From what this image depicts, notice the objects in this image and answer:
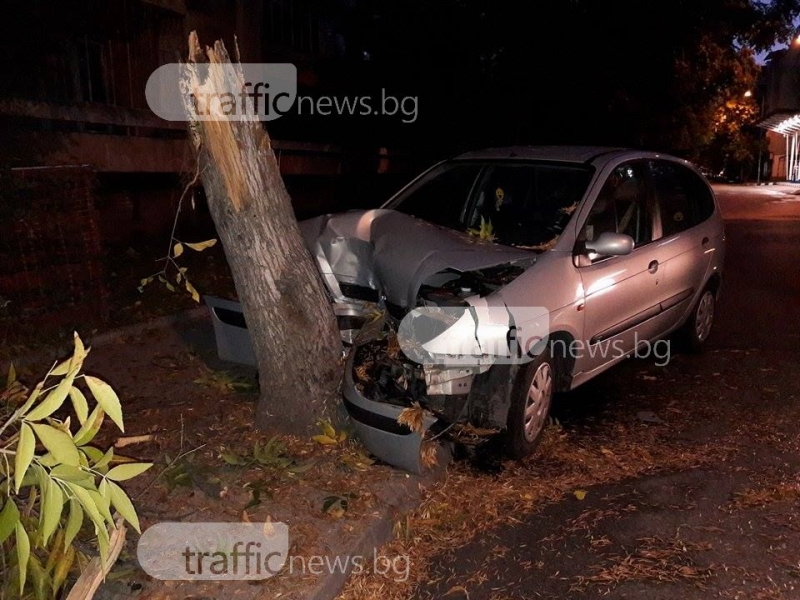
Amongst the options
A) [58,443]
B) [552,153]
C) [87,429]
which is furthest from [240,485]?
[552,153]

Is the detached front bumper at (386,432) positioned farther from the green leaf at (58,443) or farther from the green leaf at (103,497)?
the green leaf at (58,443)

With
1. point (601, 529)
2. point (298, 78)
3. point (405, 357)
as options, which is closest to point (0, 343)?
point (405, 357)

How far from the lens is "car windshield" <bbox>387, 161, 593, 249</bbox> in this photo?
16.7 feet

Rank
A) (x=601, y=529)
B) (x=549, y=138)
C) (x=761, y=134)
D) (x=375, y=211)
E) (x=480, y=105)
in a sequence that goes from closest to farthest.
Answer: (x=601, y=529)
(x=375, y=211)
(x=480, y=105)
(x=549, y=138)
(x=761, y=134)

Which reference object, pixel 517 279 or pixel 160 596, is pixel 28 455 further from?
pixel 517 279

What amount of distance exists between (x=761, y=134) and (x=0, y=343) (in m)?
51.8

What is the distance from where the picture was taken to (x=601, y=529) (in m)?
3.73

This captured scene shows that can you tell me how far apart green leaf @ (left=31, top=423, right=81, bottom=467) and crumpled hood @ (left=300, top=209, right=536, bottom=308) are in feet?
8.49

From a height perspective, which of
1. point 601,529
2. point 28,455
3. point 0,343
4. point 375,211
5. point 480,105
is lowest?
point 601,529

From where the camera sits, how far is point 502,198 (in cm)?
553

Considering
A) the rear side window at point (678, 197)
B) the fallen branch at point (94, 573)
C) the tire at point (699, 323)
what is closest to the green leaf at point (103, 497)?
the fallen branch at point (94, 573)

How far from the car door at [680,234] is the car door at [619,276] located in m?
0.16

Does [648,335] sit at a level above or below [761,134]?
below

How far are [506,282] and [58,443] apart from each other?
2851 mm
